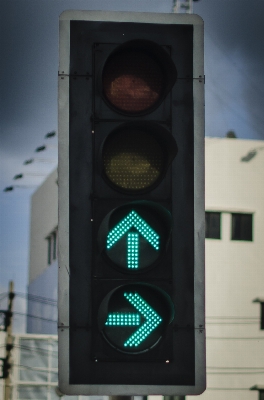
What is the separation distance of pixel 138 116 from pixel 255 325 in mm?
25557

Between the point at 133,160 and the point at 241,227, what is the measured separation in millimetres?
25516

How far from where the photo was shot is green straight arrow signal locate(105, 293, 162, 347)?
3.22 meters

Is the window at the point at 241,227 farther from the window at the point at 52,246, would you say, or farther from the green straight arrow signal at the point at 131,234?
the green straight arrow signal at the point at 131,234

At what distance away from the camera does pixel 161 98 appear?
3.43 meters

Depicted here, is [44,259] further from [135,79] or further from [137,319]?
[137,319]

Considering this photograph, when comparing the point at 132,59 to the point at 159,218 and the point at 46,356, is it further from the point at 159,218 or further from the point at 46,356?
the point at 46,356

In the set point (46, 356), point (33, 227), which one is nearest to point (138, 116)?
point (46, 356)

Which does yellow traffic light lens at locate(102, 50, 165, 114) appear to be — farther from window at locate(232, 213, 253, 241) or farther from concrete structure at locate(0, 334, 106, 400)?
concrete structure at locate(0, 334, 106, 400)

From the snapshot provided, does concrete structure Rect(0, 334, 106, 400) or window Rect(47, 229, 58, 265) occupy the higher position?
window Rect(47, 229, 58, 265)

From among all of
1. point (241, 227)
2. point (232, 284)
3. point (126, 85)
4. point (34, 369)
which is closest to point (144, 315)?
point (126, 85)

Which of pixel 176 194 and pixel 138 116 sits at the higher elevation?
pixel 138 116

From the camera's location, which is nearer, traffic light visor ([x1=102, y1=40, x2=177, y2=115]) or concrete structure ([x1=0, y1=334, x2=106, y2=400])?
traffic light visor ([x1=102, y1=40, x2=177, y2=115])

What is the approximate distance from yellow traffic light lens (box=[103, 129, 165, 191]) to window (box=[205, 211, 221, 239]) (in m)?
24.7

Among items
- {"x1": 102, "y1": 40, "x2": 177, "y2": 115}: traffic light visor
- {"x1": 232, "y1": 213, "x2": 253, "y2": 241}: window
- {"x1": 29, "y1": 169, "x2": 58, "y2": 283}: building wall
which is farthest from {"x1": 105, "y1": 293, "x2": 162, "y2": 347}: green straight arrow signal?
{"x1": 29, "y1": 169, "x2": 58, "y2": 283}: building wall
